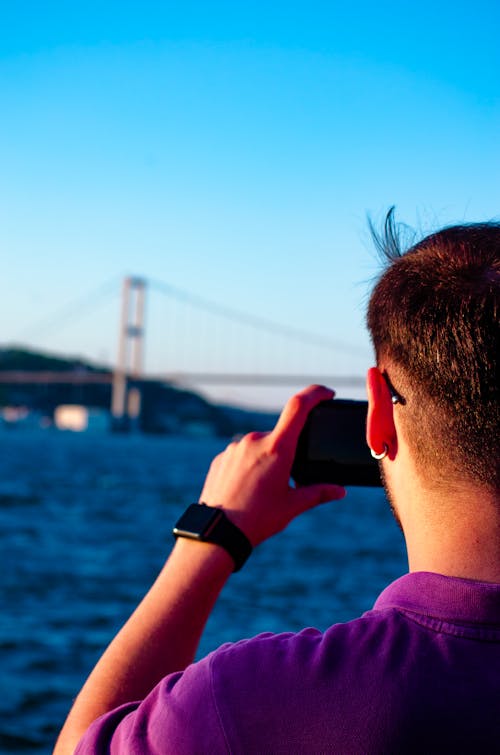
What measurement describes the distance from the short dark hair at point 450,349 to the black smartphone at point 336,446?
10 cm

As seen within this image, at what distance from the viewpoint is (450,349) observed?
2.06 ft

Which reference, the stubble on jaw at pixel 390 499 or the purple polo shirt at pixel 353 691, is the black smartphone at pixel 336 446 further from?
the purple polo shirt at pixel 353 691

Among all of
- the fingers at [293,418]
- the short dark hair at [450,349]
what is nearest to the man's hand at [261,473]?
the fingers at [293,418]

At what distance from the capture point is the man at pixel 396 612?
0.57m

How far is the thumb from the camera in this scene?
2.55 ft

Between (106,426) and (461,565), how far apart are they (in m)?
54.9

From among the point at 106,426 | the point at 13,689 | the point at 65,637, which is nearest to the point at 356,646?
the point at 13,689

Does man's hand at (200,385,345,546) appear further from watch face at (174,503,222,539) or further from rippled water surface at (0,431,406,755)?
rippled water surface at (0,431,406,755)

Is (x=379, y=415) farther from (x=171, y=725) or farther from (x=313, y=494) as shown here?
(x=171, y=725)

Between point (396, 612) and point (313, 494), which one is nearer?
point (396, 612)

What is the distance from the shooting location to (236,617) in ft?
24.3

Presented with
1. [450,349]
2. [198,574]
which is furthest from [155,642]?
[450,349]

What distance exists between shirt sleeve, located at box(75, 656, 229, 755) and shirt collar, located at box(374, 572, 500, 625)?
0.42 ft

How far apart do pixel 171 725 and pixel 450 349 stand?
278 millimetres
